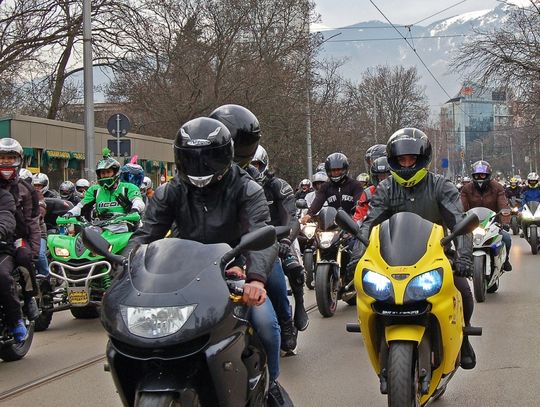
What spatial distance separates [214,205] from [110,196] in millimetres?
6182

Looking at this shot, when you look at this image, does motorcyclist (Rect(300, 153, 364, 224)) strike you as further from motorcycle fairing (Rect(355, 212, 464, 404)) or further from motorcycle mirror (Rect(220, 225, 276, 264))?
motorcycle mirror (Rect(220, 225, 276, 264))

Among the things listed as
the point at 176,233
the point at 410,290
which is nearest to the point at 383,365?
the point at 410,290

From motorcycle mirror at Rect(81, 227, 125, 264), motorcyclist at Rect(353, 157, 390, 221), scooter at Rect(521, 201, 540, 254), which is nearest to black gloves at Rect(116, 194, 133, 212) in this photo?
motorcyclist at Rect(353, 157, 390, 221)

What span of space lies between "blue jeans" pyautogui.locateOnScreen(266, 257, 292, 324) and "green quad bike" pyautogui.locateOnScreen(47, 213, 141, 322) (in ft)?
11.8

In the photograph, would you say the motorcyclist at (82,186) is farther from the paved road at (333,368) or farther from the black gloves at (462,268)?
the black gloves at (462,268)

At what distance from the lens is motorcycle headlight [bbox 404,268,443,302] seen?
14.3 feet

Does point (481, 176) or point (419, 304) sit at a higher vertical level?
point (481, 176)

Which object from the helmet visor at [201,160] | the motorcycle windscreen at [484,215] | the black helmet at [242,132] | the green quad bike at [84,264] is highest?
the black helmet at [242,132]

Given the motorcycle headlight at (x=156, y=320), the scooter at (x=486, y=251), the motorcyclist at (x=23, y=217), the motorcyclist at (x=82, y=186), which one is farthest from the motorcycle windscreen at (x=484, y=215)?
the motorcyclist at (x=82, y=186)

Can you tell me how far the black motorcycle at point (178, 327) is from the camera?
3229 mm

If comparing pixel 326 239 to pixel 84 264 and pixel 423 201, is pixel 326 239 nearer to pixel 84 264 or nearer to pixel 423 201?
pixel 84 264

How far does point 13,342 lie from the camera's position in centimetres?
711

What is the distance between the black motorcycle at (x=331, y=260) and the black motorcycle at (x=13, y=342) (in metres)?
3.15

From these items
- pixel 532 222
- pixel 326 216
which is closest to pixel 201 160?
pixel 326 216
